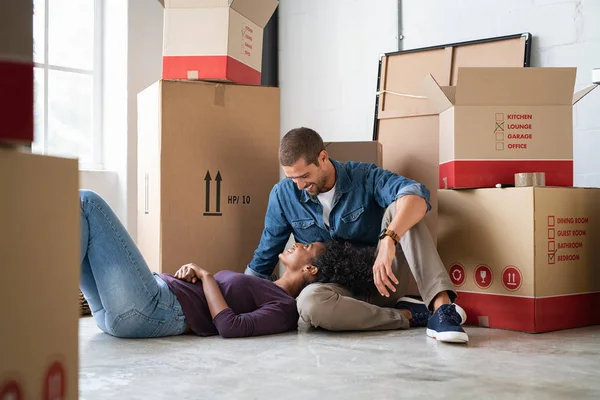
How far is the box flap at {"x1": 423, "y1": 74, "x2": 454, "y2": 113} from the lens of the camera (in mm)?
2662

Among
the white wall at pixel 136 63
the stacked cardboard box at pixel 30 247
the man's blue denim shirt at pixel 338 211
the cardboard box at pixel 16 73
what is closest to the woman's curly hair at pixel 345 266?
the man's blue denim shirt at pixel 338 211

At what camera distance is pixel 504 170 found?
2.62m

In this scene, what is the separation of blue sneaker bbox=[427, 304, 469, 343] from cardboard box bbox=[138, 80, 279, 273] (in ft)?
3.22

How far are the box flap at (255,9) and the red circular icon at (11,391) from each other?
243cm

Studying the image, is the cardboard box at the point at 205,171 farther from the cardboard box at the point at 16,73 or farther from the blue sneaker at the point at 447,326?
the cardboard box at the point at 16,73

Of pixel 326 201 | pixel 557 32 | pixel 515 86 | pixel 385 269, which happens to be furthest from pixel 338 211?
pixel 557 32

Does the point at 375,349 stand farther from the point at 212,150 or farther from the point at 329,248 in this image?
the point at 212,150

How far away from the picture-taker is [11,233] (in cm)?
64

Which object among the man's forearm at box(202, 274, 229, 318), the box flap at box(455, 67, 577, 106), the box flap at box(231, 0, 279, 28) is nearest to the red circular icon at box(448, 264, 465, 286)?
the box flap at box(455, 67, 577, 106)

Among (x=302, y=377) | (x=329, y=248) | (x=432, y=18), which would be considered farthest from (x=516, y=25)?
(x=302, y=377)

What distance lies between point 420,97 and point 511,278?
1.27 metres

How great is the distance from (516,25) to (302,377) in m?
2.31

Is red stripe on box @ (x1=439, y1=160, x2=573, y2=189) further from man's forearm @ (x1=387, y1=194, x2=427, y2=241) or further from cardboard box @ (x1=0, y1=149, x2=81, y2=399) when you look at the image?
cardboard box @ (x1=0, y1=149, x2=81, y2=399)

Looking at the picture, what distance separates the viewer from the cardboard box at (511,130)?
102 inches
